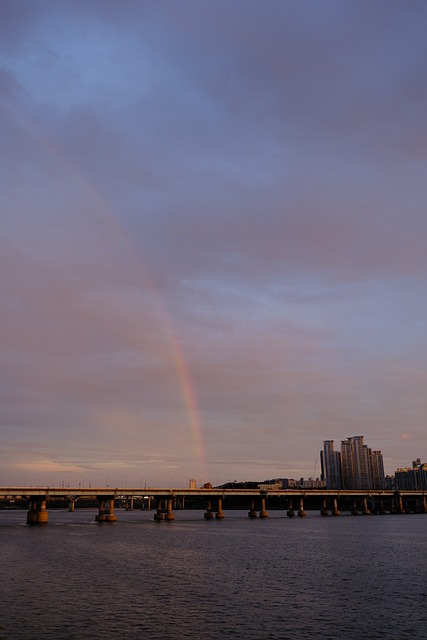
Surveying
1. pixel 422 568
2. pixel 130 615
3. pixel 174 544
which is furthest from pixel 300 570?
pixel 174 544

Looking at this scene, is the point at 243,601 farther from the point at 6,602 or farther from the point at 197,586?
the point at 6,602

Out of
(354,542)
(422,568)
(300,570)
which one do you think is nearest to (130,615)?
(300,570)

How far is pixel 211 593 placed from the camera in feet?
208

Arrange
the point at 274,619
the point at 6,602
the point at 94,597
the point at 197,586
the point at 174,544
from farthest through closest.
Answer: the point at 174,544 < the point at 197,586 < the point at 94,597 < the point at 6,602 < the point at 274,619

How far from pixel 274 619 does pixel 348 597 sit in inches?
607

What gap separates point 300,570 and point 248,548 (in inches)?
1461

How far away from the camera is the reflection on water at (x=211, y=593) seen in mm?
46438

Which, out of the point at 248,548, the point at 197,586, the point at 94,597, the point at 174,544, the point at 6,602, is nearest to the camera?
the point at 6,602

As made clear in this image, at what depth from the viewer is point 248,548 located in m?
118

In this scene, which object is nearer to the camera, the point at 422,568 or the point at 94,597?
the point at 94,597

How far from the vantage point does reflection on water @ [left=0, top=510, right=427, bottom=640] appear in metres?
46.4

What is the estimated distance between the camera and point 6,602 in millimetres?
56531

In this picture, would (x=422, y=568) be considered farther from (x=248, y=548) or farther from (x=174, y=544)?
(x=174, y=544)

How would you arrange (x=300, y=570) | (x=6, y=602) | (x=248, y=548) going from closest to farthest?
1. (x=6, y=602)
2. (x=300, y=570)
3. (x=248, y=548)
